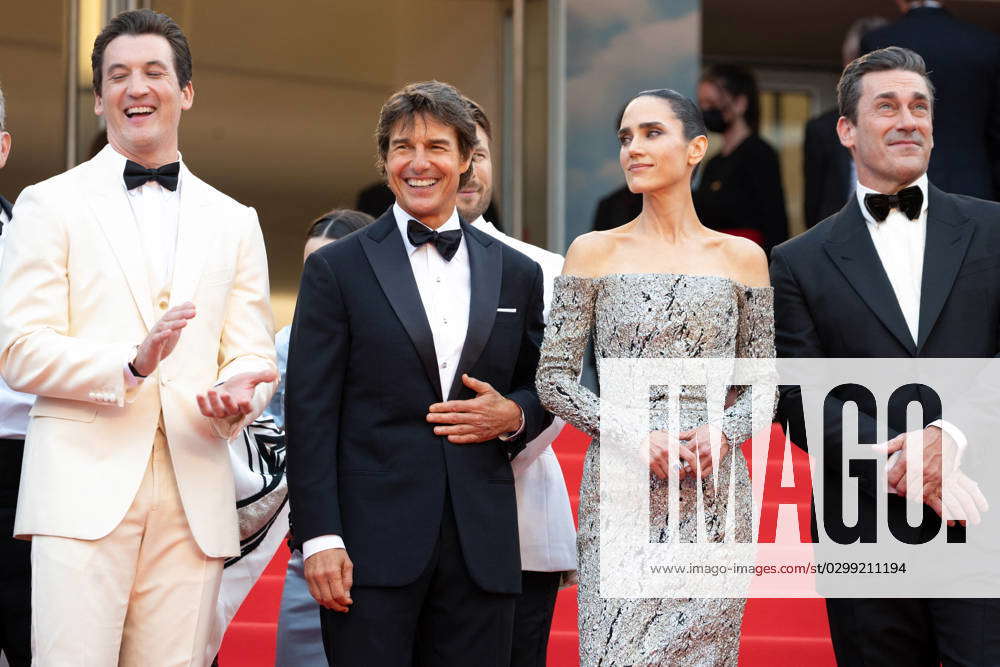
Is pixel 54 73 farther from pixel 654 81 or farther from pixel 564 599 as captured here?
pixel 564 599

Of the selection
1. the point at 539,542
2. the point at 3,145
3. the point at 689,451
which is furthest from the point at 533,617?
the point at 3,145

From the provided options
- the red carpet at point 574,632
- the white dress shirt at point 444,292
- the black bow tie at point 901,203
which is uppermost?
the black bow tie at point 901,203

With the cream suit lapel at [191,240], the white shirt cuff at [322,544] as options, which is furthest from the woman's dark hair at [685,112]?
the white shirt cuff at [322,544]

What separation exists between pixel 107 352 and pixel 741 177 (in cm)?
521

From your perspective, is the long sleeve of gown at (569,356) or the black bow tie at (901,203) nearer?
the long sleeve of gown at (569,356)

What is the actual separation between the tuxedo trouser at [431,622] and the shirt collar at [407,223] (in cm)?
68

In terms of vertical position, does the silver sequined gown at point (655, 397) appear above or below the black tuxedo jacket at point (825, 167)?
below

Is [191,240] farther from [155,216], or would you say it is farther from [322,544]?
[322,544]

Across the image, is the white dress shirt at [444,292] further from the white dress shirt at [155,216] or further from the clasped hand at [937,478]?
the clasped hand at [937,478]

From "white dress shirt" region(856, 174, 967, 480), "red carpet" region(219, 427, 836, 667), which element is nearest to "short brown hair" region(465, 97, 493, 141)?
"white dress shirt" region(856, 174, 967, 480)

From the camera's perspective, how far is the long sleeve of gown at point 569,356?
3797 mm

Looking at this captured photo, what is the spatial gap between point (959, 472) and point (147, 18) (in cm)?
255

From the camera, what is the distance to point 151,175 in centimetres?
379

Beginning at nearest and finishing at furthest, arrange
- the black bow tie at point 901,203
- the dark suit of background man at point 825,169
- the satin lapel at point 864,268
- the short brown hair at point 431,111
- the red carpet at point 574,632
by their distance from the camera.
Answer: the short brown hair at point 431,111 < the satin lapel at point 864,268 < the black bow tie at point 901,203 < the red carpet at point 574,632 < the dark suit of background man at point 825,169
